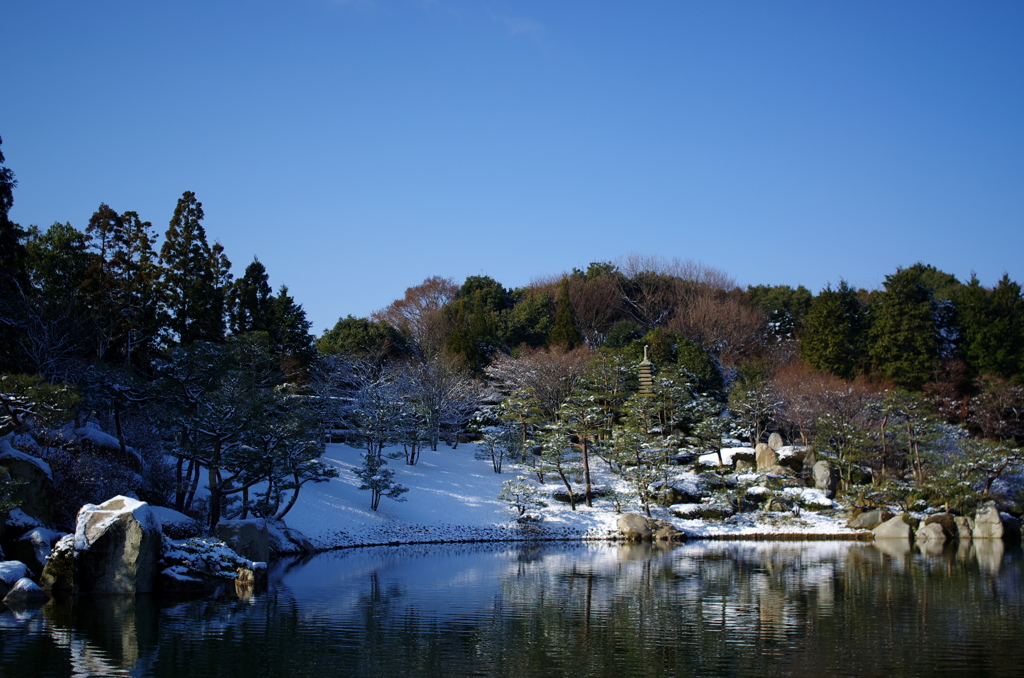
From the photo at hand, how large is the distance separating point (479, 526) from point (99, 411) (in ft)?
41.3

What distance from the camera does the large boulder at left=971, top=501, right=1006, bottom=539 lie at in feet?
84.6

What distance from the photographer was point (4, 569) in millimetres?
14188

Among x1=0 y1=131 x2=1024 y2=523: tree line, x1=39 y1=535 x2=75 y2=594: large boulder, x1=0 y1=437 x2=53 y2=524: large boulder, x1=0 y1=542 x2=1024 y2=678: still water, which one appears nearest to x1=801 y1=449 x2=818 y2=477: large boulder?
x1=0 y1=131 x2=1024 y2=523: tree line

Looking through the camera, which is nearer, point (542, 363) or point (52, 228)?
point (52, 228)

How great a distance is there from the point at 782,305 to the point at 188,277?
3796 centimetres

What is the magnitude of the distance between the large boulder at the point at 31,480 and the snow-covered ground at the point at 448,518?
8.56m

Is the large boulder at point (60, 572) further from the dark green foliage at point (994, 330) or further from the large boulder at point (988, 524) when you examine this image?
the dark green foliage at point (994, 330)

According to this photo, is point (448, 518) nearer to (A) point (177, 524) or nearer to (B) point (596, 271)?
(A) point (177, 524)

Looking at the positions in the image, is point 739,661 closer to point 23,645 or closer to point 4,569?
point 23,645

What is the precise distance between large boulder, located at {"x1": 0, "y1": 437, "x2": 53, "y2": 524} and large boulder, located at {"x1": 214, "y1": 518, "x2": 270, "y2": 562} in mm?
3394

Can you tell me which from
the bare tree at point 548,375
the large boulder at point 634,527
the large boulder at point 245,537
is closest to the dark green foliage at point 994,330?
the bare tree at point 548,375

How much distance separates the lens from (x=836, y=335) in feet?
125

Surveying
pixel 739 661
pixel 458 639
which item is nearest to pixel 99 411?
pixel 458 639

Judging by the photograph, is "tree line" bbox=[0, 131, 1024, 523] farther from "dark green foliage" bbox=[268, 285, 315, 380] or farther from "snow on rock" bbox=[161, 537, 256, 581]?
"snow on rock" bbox=[161, 537, 256, 581]
